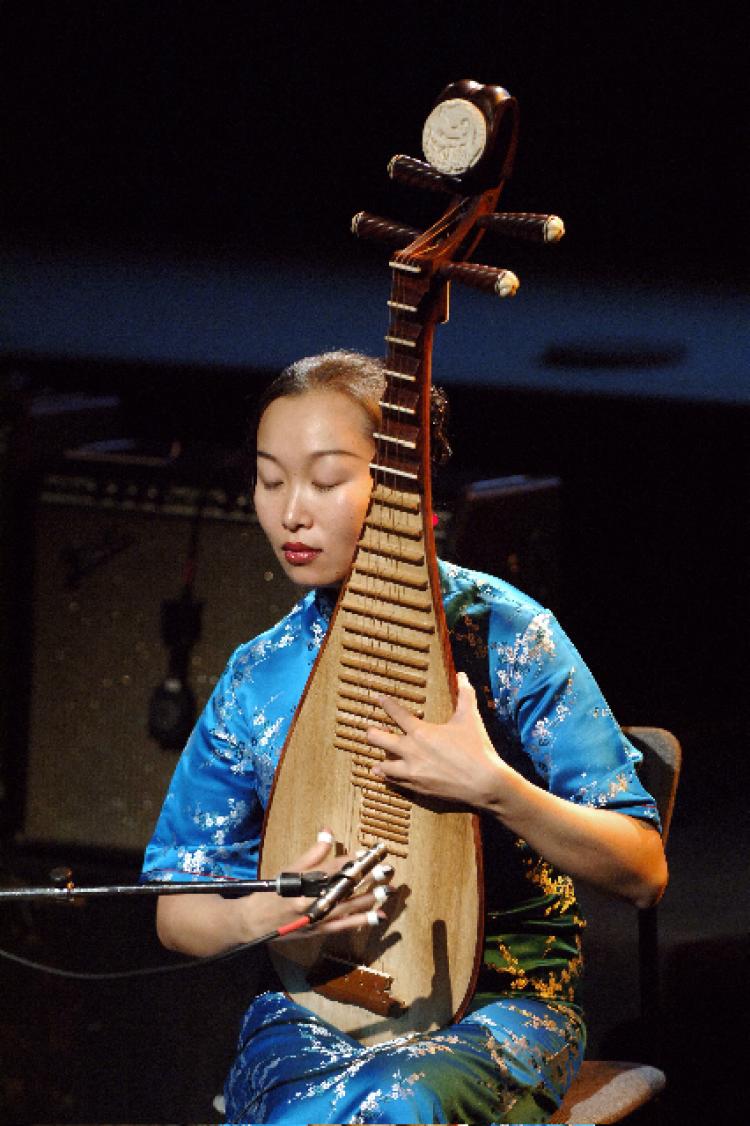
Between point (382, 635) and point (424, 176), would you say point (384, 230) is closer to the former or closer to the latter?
point (424, 176)

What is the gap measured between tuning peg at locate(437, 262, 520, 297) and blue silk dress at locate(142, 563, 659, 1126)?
447 mm

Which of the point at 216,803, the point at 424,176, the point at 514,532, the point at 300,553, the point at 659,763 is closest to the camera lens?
the point at 424,176

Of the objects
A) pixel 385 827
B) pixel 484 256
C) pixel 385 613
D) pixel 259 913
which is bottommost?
pixel 259 913

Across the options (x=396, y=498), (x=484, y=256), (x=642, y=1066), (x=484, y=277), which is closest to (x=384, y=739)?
(x=396, y=498)

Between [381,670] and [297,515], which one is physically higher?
[297,515]

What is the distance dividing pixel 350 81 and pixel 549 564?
1126mm

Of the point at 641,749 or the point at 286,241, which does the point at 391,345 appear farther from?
the point at 286,241

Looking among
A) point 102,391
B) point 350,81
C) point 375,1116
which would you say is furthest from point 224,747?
point 102,391

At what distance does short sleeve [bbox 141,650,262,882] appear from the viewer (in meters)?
2.01

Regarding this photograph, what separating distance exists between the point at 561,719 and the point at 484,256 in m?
1.69

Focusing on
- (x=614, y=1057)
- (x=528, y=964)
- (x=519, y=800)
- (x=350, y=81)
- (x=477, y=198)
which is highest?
(x=350, y=81)

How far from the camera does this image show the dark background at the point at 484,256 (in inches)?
120

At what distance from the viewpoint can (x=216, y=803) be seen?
2016mm

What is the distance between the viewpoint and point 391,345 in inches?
67.1
